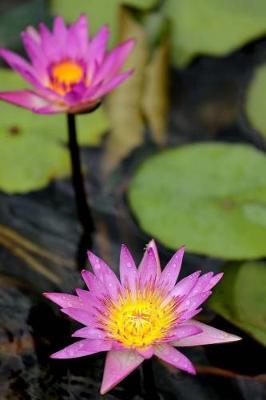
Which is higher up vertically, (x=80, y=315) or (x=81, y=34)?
(x=81, y=34)

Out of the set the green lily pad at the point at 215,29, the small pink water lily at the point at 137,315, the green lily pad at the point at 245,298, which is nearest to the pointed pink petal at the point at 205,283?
the small pink water lily at the point at 137,315

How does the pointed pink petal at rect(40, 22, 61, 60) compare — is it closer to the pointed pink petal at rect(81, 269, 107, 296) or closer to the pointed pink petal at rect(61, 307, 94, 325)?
the pointed pink petal at rect(81, 269, 107, 296)

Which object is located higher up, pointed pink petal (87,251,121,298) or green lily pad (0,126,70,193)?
pointed pink petal (87,251,121,298)

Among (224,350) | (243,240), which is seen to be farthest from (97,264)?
(243,240)

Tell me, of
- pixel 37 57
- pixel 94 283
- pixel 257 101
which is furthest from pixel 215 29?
pixel 94 283

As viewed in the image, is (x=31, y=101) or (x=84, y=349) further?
(x=31, y=101)

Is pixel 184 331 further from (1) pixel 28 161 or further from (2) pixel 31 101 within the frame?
(1) pixel 28 161

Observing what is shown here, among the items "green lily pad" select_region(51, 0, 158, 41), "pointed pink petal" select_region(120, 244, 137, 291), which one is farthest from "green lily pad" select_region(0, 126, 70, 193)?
"pointed pink petal" select_region(120, 244, 137, 291)
